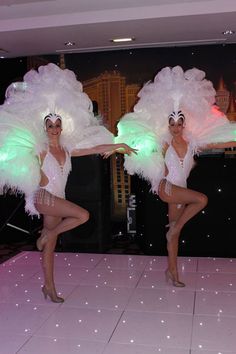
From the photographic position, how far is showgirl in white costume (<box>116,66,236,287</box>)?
3.85 metres

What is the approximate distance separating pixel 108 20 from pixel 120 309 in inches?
115

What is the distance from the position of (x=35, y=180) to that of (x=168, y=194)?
110 centimetres

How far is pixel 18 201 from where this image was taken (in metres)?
6.61

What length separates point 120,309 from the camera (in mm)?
3551

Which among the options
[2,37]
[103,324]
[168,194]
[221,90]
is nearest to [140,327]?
[103,324]

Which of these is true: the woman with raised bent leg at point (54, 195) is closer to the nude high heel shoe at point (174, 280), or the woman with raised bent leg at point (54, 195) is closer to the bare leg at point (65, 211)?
the bare leg at point (65, 211)

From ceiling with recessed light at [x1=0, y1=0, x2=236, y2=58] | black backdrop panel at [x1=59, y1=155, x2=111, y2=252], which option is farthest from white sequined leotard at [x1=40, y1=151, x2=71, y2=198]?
ceiling with recessed light at [x1=0, y1=0, x2=236, y2=58]

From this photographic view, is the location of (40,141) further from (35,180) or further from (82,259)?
(82,259)

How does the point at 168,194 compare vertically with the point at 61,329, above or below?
above

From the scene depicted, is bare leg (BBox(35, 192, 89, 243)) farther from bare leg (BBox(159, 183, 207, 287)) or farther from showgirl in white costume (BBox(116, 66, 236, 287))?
bare leg (BBox(159, 183, 207, 287))

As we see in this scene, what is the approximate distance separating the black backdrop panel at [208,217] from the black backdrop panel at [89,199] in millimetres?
543

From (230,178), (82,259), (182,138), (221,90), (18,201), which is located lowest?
(82,259)

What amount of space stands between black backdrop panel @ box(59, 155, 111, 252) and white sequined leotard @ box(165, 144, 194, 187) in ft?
5.39

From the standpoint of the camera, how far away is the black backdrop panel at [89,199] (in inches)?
213
